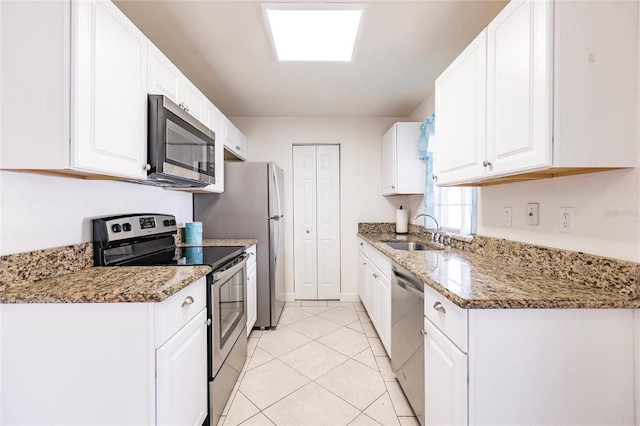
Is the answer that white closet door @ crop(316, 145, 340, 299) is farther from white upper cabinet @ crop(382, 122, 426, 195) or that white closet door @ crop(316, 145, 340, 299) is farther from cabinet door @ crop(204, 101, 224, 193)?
cabinet door @ crop(204, 101, 224, 193)

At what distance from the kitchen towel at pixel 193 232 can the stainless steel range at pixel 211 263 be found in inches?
Result: 6.5

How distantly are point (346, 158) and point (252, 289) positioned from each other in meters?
1.97

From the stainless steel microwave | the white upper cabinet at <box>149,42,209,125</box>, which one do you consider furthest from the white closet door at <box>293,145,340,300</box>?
the stainless steel microwave

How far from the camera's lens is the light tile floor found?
5.10 ft

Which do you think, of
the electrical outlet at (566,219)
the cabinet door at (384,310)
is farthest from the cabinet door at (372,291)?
the electrical outlet at (566,219)

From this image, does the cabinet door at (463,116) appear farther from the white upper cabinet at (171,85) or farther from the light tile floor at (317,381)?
the white upper cabinet at (171,85)

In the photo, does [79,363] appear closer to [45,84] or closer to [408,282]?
[45,84]

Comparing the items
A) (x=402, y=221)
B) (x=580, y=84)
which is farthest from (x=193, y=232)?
(x=580, y=84)

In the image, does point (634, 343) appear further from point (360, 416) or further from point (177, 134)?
point (177, 134)

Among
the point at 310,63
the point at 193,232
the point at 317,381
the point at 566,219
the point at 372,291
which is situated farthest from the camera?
the point at 372,291

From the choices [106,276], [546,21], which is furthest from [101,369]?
[546,21]

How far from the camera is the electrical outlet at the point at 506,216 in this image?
5.33 ft

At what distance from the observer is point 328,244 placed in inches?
139

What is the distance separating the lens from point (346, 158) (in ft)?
11.4
